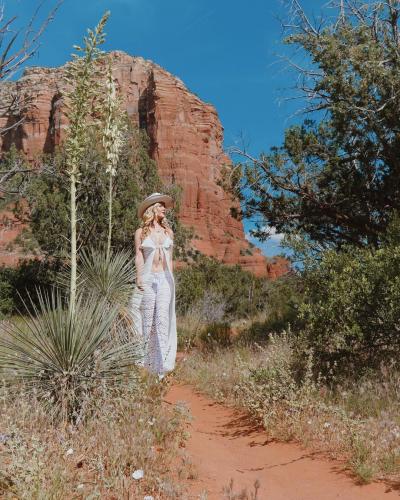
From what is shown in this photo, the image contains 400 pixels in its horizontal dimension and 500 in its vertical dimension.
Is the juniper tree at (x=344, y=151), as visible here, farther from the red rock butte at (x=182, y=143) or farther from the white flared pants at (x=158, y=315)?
the red rock butte at (x=182, y=143)

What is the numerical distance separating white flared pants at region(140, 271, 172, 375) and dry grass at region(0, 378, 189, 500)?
1655 mm

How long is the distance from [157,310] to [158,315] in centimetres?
6

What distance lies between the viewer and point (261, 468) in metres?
3.94

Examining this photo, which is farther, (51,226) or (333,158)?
(51,226)

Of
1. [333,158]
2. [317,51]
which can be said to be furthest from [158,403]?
[317,51]

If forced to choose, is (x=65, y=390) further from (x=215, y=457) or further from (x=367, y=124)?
(x=367, y=124)

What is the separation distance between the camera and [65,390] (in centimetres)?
392

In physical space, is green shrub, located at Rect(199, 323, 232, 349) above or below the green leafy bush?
below

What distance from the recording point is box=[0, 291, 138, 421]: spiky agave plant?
3.95 m

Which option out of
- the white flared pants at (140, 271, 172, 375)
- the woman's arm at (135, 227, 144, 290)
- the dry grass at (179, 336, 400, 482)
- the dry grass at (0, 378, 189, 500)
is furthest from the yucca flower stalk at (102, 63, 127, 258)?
the dry grass at (0, 378, 189, 500)

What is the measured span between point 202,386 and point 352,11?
622 centimetres

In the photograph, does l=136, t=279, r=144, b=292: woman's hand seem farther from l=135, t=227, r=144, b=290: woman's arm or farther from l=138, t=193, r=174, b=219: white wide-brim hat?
l=138, t=193, r=174, b=219: white wide-brim hat

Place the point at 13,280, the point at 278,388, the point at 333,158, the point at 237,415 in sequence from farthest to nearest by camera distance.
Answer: the point at 13,280
the point at 333,158
the point at 237,415
the point at 278,388

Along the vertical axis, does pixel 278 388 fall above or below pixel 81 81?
below
